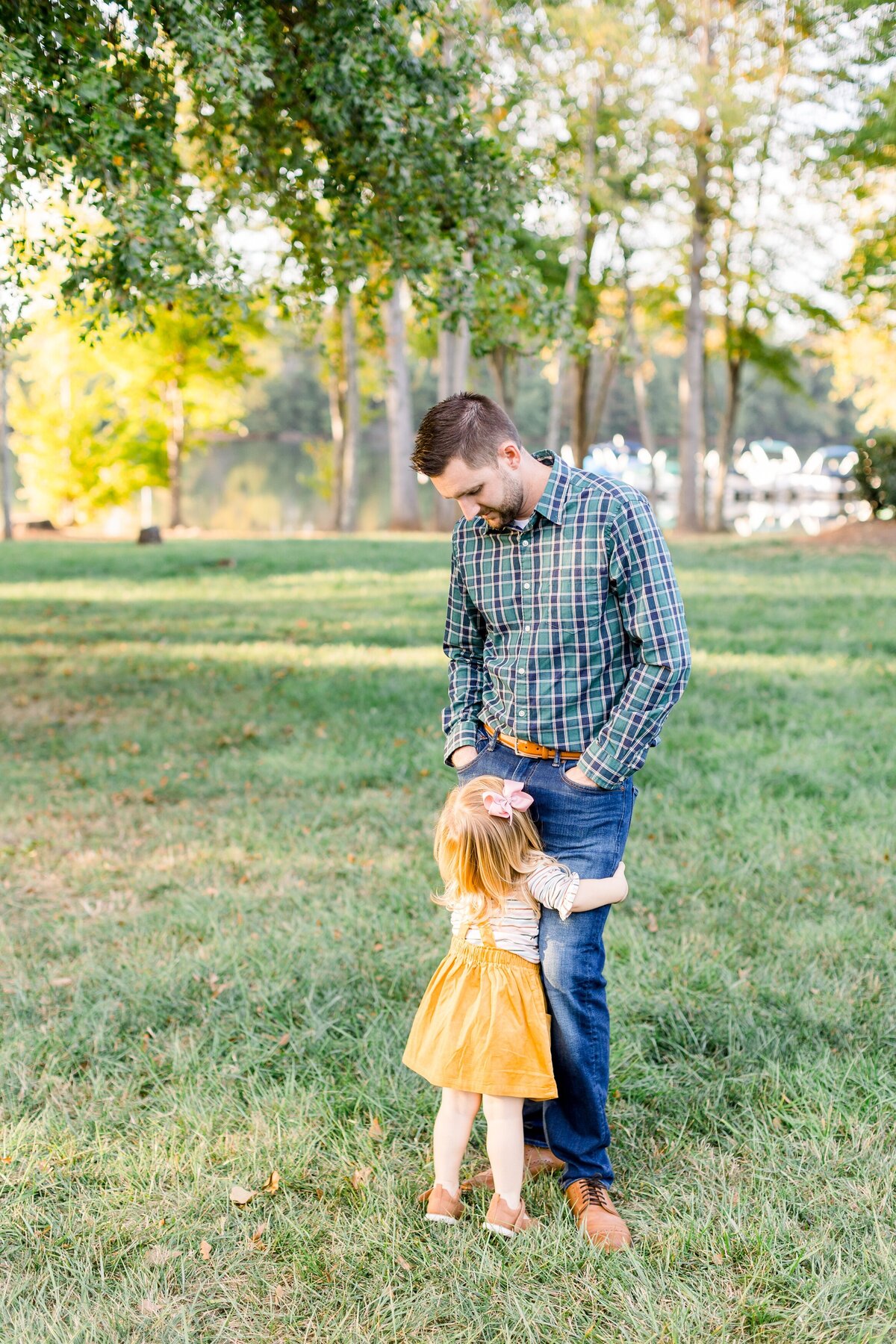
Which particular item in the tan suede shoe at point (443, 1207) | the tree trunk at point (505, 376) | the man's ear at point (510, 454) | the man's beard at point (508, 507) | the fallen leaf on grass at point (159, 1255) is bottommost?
the fallen leaf on grass at point (159, 1255)

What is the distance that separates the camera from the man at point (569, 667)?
102 inches

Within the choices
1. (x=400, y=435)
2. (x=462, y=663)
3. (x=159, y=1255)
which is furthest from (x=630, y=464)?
(x=159, y=1255)

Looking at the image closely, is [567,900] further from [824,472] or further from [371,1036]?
[824,472]

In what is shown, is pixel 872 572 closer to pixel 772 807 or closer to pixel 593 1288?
pixel 772 807

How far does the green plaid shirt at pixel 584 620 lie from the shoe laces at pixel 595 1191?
116 centimetres

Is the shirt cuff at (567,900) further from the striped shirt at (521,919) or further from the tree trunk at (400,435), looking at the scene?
the tree trunk at (400,435)

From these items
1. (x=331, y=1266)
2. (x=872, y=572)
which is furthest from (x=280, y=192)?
(x=872, y=572)

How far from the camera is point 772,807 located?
19.2 feet

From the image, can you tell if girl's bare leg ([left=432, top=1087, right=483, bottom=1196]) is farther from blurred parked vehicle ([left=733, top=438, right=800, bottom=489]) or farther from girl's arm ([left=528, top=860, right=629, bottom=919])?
blurred parked vehicle ([left=733, top=438, right=800, bottom=489])

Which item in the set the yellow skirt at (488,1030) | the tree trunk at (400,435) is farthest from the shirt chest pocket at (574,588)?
the tree trunk at (400,435)

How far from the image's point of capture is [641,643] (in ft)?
8.70

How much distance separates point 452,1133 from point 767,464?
4852cm

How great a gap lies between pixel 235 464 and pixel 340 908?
240 ft

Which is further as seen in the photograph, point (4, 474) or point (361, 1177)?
point (4, 474)
